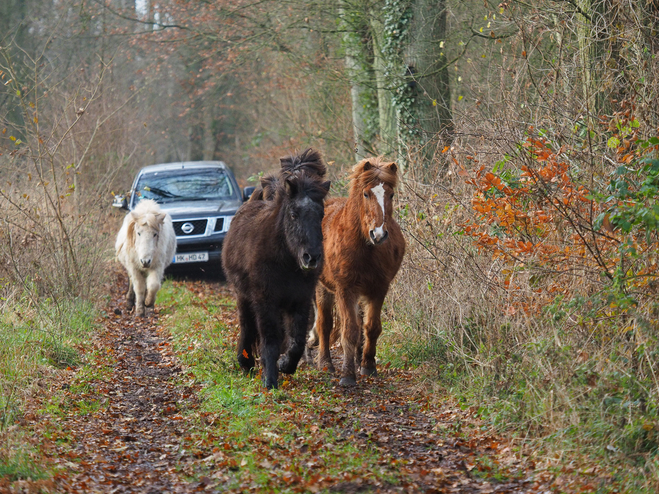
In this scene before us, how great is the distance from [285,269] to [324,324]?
143cm

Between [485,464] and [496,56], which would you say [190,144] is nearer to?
[496,56]

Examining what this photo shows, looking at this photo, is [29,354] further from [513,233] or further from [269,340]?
[513,233]

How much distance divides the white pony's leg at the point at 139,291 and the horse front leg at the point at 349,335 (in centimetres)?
528

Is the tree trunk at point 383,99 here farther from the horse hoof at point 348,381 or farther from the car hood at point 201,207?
the horse hoof at point 348,381

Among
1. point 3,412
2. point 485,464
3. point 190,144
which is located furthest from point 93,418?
point 190,144

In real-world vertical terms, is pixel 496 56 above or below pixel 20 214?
above

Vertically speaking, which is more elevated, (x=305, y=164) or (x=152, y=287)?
(x=305, y=164)

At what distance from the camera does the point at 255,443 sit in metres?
5.30

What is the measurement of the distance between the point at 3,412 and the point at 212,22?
16731 mm

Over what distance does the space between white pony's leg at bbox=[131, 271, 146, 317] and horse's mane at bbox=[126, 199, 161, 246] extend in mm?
548

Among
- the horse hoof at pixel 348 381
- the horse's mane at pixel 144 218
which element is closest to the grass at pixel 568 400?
the horse hoof at pixel 348 381

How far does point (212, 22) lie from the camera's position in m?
20.6

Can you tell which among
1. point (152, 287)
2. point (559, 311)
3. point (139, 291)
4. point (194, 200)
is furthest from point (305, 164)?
point (194, 200)

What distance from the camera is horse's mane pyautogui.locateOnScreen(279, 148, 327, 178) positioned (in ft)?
24.6
